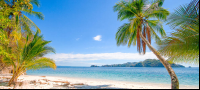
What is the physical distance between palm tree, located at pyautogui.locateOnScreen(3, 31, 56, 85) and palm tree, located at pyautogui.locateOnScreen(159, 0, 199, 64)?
585 cm

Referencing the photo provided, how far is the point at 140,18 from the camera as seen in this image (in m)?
7.00

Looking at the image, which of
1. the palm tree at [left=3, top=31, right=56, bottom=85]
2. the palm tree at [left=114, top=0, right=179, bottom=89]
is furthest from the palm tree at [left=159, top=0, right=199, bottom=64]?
the palm tree at [left=3, top=31, right=56, bottom=85]

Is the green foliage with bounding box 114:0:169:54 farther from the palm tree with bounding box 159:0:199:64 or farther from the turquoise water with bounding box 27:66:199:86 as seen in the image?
the turquoise water with bounding box 27:66:199:86

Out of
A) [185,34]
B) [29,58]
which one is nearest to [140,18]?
[185,34]

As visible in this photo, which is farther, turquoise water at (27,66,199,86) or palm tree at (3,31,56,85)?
turquoise water at (27,66,199,86)

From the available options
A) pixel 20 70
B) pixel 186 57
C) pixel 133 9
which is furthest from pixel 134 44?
pixel 20 70

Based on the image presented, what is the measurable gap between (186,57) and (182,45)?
0.69 m

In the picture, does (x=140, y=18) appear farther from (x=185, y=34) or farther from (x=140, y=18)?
(x=185, y=34)

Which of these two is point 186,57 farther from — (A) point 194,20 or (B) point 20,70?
(B) point 20,70

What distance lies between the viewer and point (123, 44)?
8891 millimetres

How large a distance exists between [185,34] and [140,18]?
4.31 metres

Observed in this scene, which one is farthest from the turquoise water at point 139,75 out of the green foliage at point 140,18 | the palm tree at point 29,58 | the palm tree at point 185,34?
the palm tree at point 29,58

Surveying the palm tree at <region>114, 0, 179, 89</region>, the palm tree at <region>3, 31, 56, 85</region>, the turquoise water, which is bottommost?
the turquoise water

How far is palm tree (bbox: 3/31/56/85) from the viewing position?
583cm
